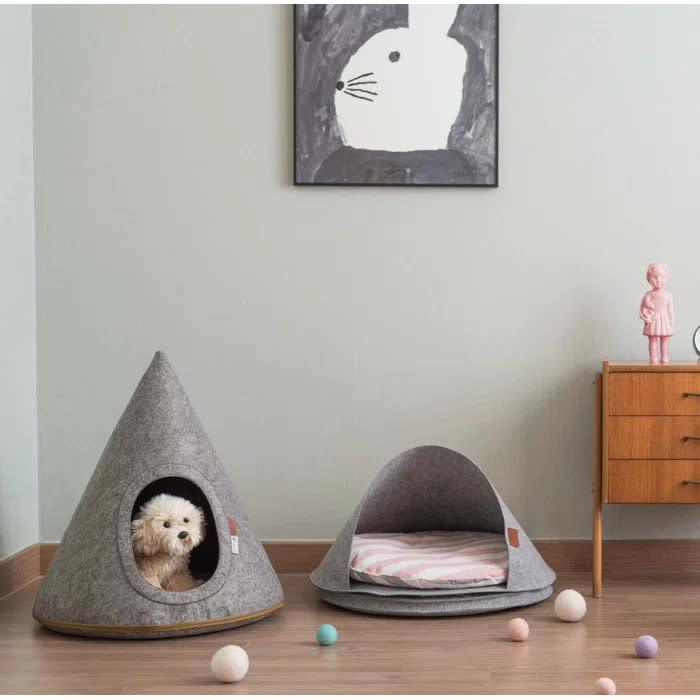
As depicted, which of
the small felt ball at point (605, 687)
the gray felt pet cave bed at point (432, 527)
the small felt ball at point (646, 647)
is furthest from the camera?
the gray felt pet cave bed at point (432, 527)

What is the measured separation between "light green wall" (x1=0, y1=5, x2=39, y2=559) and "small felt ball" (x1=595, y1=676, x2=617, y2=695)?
1.84 metres

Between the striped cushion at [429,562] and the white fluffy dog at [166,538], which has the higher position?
the white fluffy dog at [166,538]

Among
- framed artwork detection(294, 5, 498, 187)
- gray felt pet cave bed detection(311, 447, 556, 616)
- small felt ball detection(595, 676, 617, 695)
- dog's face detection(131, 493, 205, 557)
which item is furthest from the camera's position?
framed artwork detection(294, 5, 498, 187)

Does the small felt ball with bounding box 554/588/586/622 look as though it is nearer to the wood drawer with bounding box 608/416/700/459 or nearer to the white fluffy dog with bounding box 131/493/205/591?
the wood drawer with bounding box 608/416/700/459

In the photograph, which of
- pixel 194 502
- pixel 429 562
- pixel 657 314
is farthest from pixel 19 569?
pixel 657 314

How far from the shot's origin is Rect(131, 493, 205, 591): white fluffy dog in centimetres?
240

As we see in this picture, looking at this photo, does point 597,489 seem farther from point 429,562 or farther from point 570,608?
point 429,562

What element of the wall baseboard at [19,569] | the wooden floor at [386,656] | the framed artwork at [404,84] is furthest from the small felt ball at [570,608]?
the wall baseboard at [19,569]

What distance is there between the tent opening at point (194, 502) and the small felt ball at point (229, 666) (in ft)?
2.00

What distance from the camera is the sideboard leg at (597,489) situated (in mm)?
2773

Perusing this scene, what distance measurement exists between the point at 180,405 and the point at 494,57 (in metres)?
1.58

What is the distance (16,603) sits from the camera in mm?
2730

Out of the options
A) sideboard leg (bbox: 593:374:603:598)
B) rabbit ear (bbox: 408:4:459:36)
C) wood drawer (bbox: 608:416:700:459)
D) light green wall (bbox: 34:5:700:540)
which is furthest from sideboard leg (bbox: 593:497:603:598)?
rabbit ear (bbox: 408:4:459:36)

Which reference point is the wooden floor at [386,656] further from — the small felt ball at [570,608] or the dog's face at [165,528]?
the dog's face at [165,528]
